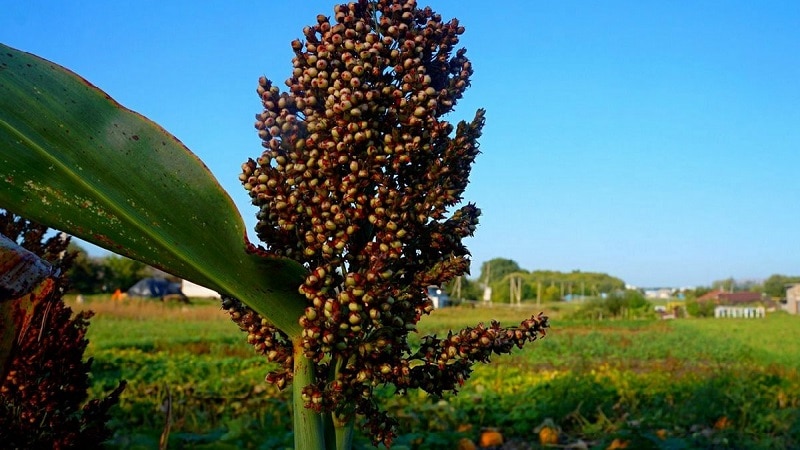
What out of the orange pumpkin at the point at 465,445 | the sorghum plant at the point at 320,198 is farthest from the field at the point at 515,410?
the sorghum plant at the point at 320,198

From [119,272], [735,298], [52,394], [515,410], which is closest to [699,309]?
[735,298]

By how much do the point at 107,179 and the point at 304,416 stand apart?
57 cm

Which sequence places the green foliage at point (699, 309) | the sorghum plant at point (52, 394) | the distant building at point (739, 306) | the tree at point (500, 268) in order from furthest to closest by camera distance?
the tree at point (500, 268) < the distant building at point (739, 306) < the green foliage at point (699, 309) < the sorghum plant at point (52, 394)

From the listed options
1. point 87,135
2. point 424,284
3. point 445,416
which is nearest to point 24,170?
point 87,135

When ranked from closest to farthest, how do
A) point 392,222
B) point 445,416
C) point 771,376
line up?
point 392,222
point 445,416
point 771,376

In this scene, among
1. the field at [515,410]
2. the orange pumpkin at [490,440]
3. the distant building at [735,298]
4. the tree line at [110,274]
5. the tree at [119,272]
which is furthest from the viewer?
the distant building at [735,298]

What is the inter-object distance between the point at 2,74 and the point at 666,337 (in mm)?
32400

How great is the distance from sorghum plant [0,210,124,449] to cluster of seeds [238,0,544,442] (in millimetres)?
882

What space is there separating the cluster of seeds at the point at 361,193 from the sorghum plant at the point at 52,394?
0.88 m

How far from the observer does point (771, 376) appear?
9953 millimetres

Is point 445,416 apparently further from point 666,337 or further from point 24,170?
point 666,337

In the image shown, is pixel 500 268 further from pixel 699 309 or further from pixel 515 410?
pixel 515 410

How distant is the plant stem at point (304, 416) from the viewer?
1403mm

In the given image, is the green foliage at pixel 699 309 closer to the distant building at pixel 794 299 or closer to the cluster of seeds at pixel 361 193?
the distant building at pixel 794 299
